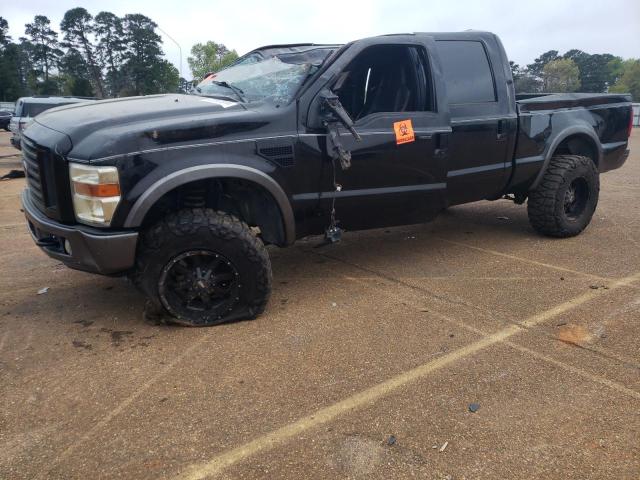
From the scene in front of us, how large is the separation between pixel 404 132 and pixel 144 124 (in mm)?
1961

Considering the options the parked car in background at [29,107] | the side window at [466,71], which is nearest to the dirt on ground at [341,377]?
the side window at [466,71]

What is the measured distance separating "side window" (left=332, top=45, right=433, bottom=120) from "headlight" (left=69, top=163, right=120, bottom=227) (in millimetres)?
2004

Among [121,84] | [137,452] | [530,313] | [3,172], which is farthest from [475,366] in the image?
[121,84]

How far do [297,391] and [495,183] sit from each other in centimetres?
312

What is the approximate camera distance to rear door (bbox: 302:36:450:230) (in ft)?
13.3

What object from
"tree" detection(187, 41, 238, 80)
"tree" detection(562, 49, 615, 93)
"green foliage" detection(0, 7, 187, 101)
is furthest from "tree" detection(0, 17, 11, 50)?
"tree" detection(562, 49, 615, 93)

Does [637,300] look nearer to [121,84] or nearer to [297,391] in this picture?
[297,391]

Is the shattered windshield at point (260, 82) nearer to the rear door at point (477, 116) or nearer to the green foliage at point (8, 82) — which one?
the rear door at point (477, 116)

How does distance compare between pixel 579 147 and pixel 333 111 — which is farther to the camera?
pixel 579 147

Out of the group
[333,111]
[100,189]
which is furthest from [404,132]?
[100,189]

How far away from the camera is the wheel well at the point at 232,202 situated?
11.8 ft

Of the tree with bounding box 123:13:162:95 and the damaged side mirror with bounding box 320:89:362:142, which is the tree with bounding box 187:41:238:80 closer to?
the tree with bounding box 123:13:162:95

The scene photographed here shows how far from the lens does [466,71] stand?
15.5 ft

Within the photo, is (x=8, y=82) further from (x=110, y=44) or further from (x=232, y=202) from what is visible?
(x=232, y=202)
